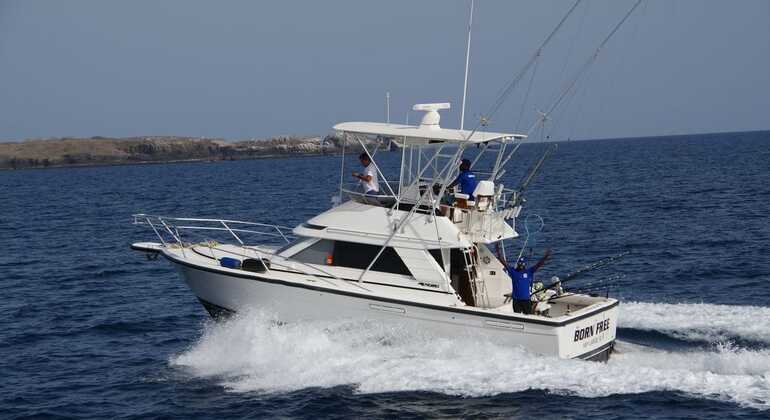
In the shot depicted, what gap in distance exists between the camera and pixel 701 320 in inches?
647

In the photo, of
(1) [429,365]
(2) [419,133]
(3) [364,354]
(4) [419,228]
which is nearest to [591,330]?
(1) [429,365]

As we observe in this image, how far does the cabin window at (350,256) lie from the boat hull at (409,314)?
834mm

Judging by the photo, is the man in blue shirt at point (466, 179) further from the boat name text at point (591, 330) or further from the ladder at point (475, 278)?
the boat name text at point (591, 330)

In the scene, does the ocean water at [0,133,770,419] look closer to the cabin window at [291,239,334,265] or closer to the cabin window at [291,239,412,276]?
the cabin window at [291,239,412,276]

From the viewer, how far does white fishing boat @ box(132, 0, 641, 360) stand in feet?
44.7

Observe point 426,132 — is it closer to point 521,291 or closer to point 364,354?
point 521,291

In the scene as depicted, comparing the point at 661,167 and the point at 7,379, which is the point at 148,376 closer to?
the point at 7,379

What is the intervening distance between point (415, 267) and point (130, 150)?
117649mm

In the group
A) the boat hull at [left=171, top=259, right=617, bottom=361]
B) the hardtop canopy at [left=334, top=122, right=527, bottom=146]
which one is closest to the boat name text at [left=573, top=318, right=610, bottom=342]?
the boat hull at [left=171, top=259, right=617, bottom=361]

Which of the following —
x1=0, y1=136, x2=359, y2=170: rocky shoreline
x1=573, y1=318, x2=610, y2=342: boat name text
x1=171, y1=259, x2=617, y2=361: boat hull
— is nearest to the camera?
x1=171, y1=259, x2=617, y2=361: boat hull

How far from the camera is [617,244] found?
88.5ft

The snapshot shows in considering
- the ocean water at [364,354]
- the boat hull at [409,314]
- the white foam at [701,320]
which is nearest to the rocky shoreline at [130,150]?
the ocean water at [364,354]

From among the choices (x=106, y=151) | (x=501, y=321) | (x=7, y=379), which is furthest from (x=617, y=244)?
(x=106, y=151)

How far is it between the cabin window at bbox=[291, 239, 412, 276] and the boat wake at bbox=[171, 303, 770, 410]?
3.48ft
